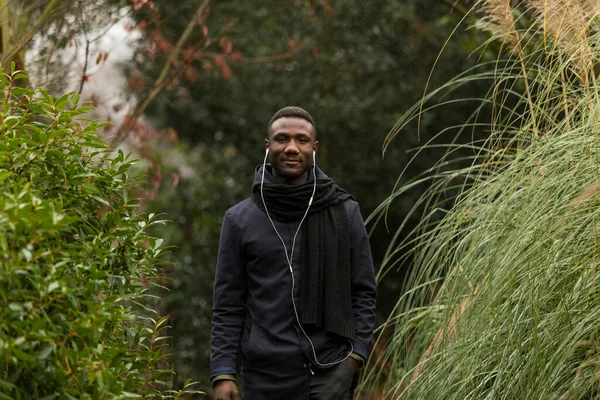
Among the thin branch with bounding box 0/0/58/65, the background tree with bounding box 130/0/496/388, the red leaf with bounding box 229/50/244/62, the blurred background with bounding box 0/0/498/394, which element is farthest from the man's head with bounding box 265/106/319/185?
the background tree with bounding box 130/0/496/388

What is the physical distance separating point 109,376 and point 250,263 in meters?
1.21

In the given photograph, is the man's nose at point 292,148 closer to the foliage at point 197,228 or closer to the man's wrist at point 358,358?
the man's wrist at point 358,358

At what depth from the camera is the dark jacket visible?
3.68 m

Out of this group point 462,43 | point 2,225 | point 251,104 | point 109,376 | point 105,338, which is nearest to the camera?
point 2,225

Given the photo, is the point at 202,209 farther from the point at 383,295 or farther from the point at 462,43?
the point at 462,43

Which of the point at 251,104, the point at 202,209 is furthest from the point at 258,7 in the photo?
the point at 202,209

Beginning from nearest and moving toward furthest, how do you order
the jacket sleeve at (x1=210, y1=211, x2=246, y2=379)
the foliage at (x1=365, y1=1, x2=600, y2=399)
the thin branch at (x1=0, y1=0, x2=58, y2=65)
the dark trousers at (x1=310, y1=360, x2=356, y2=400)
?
the foliage at (x1=365, y1=1, x2=600, y2=399) → the dark trousers at (x1=310, y1=360, x2=356, y2=400) → the jacket sleeve at (x1=210, y1=211, x2=246, y2=379) → the thin branch at (x1=0, y1=0, x2=58, y2=65)

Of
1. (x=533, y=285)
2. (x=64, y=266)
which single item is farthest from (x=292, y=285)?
(x=64, y=266)

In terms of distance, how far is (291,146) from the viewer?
3789mm

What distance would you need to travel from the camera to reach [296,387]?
3656 mm

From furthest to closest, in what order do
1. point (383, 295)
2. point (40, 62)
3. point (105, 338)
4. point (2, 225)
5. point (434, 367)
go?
point (383, 295) < point (40, 62) < point (434, 367) < point (105, 338) < point (2, 225)

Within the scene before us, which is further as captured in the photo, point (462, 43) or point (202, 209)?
point (202, 209)

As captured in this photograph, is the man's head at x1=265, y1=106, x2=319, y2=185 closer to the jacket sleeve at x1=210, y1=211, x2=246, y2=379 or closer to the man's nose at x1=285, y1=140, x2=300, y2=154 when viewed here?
the man's nose at x1=285, y1=140, x2=300, y2=154

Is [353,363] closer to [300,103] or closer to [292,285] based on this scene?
[292,285]
